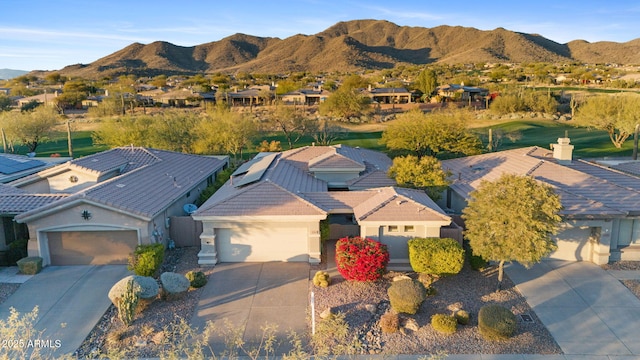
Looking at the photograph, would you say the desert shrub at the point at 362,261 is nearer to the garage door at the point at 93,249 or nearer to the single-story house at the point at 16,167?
the garage door at the point at 93,249

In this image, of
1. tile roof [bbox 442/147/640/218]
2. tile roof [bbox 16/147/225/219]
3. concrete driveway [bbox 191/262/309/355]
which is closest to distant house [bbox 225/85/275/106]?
tile roof [bbox 16/147/225/219]

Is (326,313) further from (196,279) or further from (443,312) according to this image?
(196,279)

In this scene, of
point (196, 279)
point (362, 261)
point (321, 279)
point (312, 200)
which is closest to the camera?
point (362, 261)

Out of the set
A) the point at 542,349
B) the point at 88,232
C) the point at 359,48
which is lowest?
the point at 542,349

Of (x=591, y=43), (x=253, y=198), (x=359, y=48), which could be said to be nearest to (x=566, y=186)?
(x=253, y=198)

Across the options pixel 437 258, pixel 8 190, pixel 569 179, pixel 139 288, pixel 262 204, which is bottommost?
pixel 139 288

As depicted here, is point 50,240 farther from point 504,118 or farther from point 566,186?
point 504,118

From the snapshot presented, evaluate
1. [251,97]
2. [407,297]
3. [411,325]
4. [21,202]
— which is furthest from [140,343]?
[251,97]
